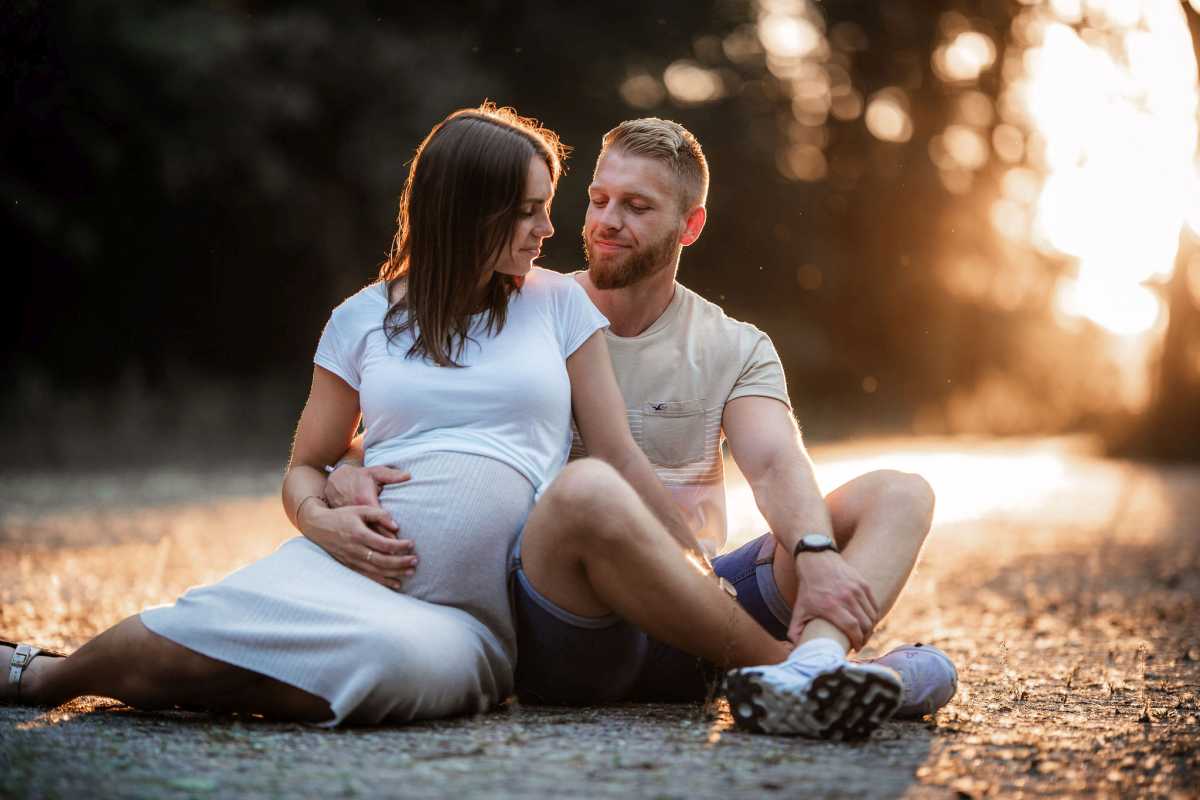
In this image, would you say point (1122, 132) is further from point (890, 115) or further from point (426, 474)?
point (426, 474)

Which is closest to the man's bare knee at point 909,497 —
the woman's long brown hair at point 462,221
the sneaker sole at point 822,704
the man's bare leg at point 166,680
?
the sneaker sole at point 822,704

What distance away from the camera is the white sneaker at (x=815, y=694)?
128 inches

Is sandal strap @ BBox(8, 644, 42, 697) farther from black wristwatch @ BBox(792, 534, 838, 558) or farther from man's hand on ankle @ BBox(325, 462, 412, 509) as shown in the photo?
black wristwatch @ BBox(792, 534, 838, 558)

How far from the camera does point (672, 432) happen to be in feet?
13.8

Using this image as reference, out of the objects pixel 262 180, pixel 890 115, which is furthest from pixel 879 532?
pixel 890 115

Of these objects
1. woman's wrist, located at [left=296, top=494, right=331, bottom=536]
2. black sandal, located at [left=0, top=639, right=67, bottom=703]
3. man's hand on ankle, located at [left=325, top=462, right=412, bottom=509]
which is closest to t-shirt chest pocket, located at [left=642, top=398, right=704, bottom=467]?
man's hand on ankle, located at [left=325, top=462, right=412, bottom=509]

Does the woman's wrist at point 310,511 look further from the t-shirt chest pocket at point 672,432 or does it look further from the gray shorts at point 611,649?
the t-shirt chest pocket at point 672,432

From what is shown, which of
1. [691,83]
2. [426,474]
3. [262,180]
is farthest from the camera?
[691,83]

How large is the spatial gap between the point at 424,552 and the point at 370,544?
14 cm

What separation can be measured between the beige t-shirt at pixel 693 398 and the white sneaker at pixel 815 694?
78cm

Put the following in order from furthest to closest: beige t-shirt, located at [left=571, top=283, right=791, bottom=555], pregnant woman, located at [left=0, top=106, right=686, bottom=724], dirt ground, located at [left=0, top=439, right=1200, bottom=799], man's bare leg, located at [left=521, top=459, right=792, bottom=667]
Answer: beige t-shirt, located at [left=571, top=283, right=791, bottom=555] < pregnant woman, located at [left=0, top=106, right=686, bottom=724] < man's bare leg, located at [left=521, top=459, right=792, bottom=667] < dirt ground, located at [left=0, top=439, right=1200, bottom=799]

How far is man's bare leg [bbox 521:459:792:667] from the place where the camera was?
3357mm

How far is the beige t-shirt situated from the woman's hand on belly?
2.48ft

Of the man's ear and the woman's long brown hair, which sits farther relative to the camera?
the man's ear
